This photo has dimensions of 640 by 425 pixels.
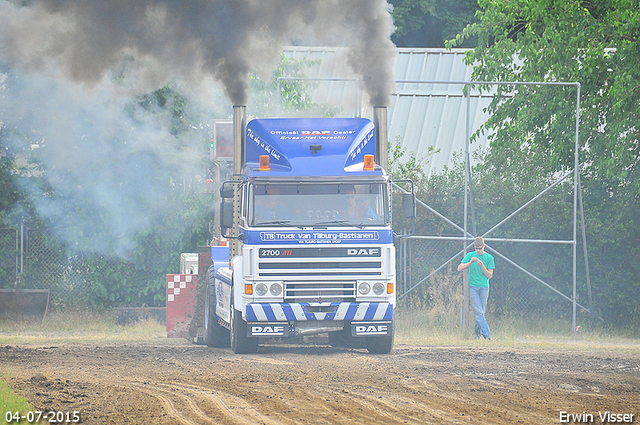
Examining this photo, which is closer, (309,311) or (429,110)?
(309,311)

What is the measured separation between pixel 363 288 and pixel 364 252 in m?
0.53

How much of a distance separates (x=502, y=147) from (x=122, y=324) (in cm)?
947

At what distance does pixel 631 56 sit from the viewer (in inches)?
679

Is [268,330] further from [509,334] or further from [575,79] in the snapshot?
[575,79]

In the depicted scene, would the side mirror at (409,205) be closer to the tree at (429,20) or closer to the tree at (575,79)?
the tree at (575,79)

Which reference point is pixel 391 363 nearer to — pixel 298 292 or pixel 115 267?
pixel 298 292

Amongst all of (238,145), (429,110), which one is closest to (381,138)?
(238,145)

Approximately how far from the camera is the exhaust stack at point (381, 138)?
13203 millimetres

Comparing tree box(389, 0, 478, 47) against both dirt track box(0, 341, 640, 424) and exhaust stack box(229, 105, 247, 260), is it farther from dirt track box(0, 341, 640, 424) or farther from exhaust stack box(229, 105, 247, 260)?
dirt track box(0, 341, 640, 424)

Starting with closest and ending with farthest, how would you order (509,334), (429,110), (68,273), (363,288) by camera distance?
(363,288)
(509,334)
(68,273)
(429,110)

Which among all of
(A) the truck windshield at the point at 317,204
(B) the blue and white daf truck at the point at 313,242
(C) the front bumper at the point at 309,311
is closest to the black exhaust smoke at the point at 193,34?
(B) the blue and white daf truck at the point at 313,242

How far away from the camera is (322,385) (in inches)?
384

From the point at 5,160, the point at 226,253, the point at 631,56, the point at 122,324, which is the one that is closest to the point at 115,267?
the point at 122,324

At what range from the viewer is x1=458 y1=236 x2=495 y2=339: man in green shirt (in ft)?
51.8
